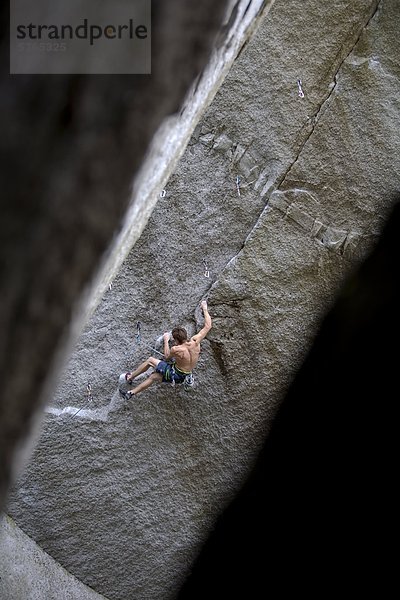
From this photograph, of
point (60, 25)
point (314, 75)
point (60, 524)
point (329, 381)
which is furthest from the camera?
point (329, 381)

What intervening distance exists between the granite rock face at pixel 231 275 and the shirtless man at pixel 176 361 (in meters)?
0.15

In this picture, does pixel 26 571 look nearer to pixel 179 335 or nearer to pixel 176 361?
pixel 176 361

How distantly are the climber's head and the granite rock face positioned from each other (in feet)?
0.81

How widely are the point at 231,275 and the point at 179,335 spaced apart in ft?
1.49

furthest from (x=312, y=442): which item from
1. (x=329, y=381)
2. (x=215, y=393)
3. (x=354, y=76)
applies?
(x=354, y=76)

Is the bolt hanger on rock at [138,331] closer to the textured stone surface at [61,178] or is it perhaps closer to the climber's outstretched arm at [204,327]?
the climber's outstretched arm at [204,327]

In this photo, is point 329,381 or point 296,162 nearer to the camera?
point 296,162

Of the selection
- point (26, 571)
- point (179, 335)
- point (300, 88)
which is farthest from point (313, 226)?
point (26, 571)

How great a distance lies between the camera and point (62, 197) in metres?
0.49

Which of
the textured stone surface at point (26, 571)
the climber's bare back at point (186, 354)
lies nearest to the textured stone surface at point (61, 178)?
the climber's bare back at point (186, 354)

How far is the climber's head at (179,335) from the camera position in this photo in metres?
3.21

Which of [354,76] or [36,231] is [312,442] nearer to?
[354,76]

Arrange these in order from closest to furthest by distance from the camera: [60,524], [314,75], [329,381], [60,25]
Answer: [60,25] < [314,75] < [60,524] < [329,381]

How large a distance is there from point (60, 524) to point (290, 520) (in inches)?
56.3
